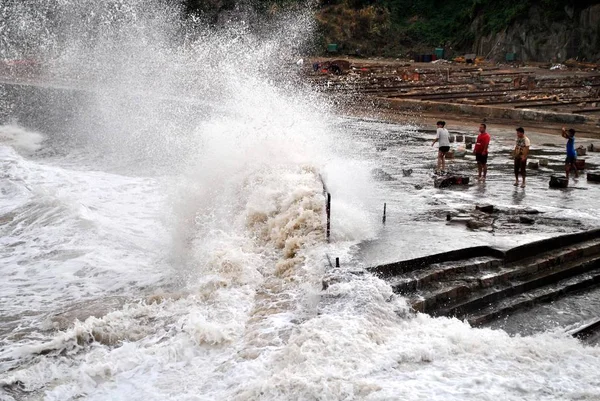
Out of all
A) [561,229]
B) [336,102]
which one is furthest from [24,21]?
[561,229]

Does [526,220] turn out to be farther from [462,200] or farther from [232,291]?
[232,291]

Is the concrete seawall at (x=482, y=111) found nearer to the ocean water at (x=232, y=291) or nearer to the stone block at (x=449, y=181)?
the ocean water at (x=232, y=291)

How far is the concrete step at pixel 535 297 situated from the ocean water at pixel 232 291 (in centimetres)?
40

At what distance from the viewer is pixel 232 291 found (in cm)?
902

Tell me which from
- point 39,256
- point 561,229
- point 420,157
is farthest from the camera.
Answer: point 420,157

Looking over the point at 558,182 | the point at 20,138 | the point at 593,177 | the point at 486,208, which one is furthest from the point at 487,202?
the point at 20,138

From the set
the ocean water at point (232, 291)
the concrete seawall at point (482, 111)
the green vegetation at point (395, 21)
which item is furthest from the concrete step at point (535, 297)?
the green vegetation at point (395, 21)

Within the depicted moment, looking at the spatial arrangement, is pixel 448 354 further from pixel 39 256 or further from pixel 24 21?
pixel 24 21

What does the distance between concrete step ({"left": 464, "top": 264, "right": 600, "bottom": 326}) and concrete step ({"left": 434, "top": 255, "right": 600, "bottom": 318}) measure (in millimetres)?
46

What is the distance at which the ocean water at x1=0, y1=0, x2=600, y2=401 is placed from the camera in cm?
665

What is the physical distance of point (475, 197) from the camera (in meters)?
12.1

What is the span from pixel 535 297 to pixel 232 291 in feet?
13.0

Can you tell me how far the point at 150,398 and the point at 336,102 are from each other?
936 inches

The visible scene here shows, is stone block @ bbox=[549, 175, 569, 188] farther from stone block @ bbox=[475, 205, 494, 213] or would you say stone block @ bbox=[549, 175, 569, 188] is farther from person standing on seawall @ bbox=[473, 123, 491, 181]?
stone block @ bbox=[475, 205, 494, 213]
